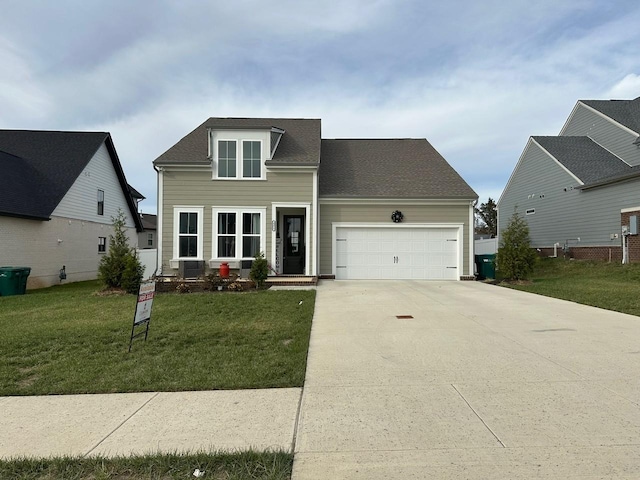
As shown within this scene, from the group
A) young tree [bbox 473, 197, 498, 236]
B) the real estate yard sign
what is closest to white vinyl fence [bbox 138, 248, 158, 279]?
the real estate yard sign

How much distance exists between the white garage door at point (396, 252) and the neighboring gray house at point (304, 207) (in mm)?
39

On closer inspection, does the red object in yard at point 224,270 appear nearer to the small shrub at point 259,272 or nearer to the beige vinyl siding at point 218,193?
the beige vinyl siding at point 218,193

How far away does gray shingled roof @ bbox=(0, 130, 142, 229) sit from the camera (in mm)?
15141

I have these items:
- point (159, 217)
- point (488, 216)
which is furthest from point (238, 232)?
point (488, 216)

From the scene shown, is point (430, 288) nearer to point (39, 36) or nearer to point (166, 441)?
point (166, 441)

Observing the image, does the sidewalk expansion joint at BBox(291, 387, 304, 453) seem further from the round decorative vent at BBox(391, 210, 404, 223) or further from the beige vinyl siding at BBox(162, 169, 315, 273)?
the round decorative vent at BBox(391, 210, 404, 223)

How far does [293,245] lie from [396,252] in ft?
13.6

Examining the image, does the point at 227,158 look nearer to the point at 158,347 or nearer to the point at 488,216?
the point at 158,347

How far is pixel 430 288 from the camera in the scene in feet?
41.6

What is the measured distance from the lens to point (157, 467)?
272 cm

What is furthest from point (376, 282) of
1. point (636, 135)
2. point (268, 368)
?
point (636, 135)

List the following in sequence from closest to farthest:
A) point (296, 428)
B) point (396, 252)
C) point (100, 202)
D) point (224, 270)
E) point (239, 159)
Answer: point (296, 428) → point (224, 270) → point (239, 159) → point (396, 252) → point (100, 202)

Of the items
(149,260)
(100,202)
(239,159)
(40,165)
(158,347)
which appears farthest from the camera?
(100,202)

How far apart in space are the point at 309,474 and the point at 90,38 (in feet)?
42.9
